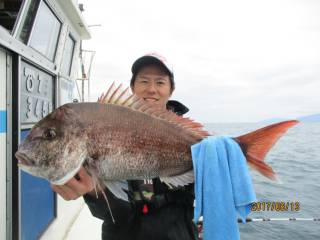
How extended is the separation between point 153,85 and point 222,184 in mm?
1156

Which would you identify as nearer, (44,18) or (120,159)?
(120,159)

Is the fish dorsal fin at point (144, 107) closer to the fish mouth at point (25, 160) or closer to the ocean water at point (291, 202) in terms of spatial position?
the fish mouth at point (25, 160)

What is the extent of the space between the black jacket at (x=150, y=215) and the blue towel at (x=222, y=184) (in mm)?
406

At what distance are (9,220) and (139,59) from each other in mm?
1948

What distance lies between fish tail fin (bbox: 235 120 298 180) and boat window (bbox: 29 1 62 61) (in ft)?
8.73

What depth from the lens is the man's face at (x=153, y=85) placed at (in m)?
2.72

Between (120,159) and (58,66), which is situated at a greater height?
(58,66)

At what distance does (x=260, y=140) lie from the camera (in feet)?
6.53

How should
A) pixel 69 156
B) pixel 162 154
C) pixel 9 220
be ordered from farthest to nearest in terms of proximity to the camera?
pixel 9 220
pixel 162 154
pixel 69 156

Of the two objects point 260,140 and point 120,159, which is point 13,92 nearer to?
point 120,159

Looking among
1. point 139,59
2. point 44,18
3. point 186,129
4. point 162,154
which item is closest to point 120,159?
point 162,154
